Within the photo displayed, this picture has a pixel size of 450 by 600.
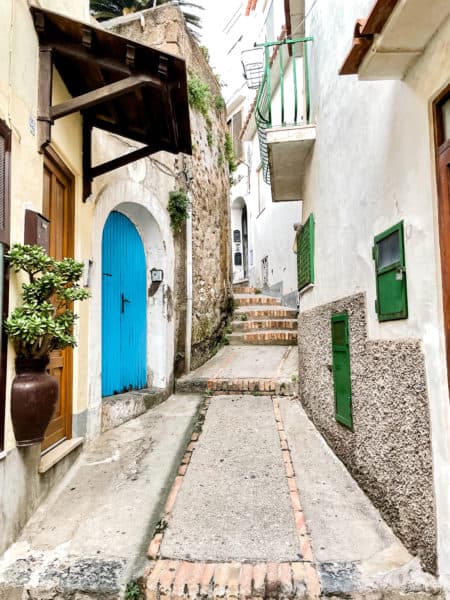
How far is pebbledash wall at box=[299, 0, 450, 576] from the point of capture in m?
2.15

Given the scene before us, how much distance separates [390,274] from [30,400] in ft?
8.45

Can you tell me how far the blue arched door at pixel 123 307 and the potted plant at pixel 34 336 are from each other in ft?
6.49

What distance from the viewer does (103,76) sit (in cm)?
363

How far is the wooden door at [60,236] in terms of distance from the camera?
3.52m

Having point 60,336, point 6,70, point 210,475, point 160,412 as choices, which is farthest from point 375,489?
point 6,70

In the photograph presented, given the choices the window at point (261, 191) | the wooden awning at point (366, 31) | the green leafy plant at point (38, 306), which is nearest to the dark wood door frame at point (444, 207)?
the wooden awning at point (366, 31)

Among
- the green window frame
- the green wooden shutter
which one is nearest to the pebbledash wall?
the green wooden shutter

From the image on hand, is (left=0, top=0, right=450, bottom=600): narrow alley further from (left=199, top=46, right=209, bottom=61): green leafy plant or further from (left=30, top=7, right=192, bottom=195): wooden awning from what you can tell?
(left=199, top=46, right=209, bottom=61): green leafy plant

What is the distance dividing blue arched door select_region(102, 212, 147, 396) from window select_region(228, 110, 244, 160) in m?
11.6

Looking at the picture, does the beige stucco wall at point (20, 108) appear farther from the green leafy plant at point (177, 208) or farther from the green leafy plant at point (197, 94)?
the green leafy plant at point (197, 94)

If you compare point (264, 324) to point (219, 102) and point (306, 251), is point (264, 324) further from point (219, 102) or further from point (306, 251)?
point (219, 102)

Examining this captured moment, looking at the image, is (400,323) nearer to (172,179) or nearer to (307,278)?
(307,278)

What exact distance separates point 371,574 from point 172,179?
17.5 ft

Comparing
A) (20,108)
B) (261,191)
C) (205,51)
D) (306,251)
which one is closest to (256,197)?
(261,191)
